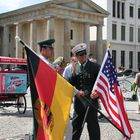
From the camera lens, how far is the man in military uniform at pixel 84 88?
652 centimetres

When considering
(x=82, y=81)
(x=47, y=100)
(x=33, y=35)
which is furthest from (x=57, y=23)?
(x=47, y=100)

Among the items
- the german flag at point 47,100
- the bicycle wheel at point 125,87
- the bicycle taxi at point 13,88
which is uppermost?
the german flag at point 47,100

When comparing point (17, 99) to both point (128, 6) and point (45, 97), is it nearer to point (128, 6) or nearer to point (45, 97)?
point (45, 97)

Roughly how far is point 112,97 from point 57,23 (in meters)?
→ 53.2

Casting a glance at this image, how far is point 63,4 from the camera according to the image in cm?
5394

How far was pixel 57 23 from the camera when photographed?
59281 millimetres

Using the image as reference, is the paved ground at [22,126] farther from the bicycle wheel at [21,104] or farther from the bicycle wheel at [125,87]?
the bicycle wheel at [125,87]

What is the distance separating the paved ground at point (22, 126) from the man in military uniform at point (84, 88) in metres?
0.97

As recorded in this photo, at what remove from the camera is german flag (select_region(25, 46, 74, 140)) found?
4867mm

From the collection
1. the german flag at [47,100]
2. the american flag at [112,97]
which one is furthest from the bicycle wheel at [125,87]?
the german flag at [47,100]

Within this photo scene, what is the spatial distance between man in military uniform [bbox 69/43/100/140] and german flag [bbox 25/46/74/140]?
142cm

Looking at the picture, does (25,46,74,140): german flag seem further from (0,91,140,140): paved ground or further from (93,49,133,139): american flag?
(0,91,140,140): paved ground

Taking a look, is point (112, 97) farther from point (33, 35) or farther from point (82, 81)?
point (33, 35)

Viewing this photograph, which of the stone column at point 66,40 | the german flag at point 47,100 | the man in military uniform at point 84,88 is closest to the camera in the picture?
the german flag at point 47,100
